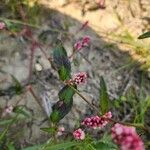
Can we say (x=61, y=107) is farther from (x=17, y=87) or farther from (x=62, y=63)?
(x=17, y=87)

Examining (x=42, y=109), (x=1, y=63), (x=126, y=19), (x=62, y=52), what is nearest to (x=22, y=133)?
(x=42, y=109)

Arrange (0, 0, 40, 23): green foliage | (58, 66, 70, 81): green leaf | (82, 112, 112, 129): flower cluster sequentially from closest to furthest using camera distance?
(82, 112, 112, 129): flower cluster → (58, 66, 70, 81): green leaf → (0, 0, 40, 23): green foliage

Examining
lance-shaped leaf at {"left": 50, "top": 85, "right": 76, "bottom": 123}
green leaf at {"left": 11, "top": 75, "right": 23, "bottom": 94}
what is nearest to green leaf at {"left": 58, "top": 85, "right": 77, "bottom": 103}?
lance-shaped leaf at {"left": 50, "top": 85, "right": 76, "bottom": 123}

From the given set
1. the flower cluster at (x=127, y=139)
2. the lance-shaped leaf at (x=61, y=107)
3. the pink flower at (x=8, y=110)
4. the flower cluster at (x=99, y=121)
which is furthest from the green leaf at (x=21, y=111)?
the flower cluster at (x=127, y=139)

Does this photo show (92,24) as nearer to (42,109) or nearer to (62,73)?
(42,109)

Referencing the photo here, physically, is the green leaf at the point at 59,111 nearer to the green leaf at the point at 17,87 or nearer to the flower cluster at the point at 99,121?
the flower cluster at the point at 99,121

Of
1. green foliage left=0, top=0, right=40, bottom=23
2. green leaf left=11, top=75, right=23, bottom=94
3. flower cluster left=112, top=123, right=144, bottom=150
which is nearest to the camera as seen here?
flower cluster left=112, top=123, right=144, bottom=150

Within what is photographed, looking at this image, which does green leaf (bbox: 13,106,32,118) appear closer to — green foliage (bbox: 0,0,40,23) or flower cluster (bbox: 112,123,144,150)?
green foliage (bbox: 0,0,40,23)

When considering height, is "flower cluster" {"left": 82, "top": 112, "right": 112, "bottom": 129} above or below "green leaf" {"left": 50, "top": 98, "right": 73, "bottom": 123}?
above

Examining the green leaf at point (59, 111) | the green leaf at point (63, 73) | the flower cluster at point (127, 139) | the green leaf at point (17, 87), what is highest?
the flower cluster at point (127, 139)

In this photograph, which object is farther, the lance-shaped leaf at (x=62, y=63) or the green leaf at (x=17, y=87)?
the green leaf at (x=17, y=87)

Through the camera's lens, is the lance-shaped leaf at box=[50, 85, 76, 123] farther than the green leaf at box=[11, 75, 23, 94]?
No
